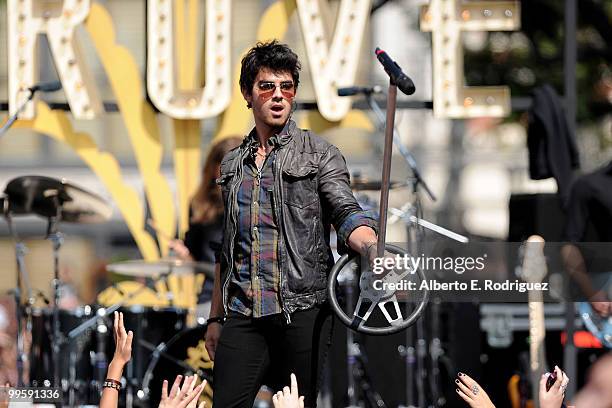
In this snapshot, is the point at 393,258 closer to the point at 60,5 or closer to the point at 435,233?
the point at 435,233

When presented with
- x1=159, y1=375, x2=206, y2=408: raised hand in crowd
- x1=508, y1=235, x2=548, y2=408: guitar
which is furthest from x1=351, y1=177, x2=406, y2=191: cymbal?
x1=159, y1=375, x2=206, y2=408: raised hand in crowd

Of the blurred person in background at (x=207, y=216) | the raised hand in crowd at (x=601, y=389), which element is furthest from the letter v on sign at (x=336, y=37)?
the raised hand in crowd at (x=601, y=389)

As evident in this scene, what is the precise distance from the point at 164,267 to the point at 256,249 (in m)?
3.45

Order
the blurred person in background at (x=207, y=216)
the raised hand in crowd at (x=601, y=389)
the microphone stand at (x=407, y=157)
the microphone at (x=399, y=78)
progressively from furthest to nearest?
the microphone stand at (x=407, y=157) → the blurred person in background at (x=207, y=216) → the microphone at (x=399, y=78) → the raised hand in crowd at (x=601, y=389)

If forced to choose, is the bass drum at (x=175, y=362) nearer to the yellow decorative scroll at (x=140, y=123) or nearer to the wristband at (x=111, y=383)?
the yellow decorative scroll at (x=140, y=123)

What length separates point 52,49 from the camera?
9.20 meters

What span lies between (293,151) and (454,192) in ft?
86.7

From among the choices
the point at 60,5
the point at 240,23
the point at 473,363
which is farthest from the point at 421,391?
the point at 240,23

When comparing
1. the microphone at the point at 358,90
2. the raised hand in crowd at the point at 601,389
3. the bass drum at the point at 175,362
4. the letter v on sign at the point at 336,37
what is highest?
the letter v on sign at the point at 336,37

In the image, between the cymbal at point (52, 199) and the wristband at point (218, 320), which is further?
the cymbal at point (52, 199)

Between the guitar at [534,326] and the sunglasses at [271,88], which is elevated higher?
the sunglasses at [271,88]

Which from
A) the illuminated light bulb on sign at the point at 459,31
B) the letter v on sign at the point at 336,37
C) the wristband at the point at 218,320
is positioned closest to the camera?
the wristband at the point at 218,320

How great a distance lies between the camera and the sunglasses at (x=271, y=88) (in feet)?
14.9

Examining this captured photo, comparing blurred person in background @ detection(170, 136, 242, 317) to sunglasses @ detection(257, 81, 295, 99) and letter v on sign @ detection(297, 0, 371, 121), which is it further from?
sunglasses @ detection(257, 81, 295, 99)
